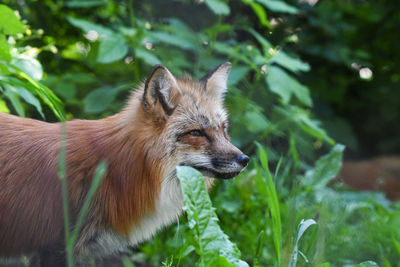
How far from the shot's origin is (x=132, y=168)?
286 centimetres

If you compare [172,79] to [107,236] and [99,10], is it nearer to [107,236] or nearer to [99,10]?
[107,236]

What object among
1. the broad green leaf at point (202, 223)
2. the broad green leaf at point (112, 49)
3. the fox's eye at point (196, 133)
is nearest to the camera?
the broad green leaf at point (202, 223)

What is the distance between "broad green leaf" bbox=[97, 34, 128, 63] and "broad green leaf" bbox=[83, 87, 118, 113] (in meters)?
0.52

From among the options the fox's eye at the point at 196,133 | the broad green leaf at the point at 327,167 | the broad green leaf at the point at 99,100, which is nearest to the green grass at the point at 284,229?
the broad green leaf at the point at 327,167

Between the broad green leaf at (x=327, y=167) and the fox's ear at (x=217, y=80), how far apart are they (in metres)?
1.35

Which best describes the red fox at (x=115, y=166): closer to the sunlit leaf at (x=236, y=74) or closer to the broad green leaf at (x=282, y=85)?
the broad green leaf at (x=282, y=85)

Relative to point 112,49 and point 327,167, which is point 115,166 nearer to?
point 112,49

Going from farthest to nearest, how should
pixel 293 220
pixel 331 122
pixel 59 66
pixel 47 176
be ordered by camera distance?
pixel 331 122, pixel 59 66, pixel 47 176, pixel 293 220

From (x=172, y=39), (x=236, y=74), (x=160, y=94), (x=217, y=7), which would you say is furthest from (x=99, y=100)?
(x=160, y=94)

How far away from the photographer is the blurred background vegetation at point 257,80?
129 inches

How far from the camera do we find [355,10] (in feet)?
24.5

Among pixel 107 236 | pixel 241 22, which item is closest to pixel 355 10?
pixel 241 22

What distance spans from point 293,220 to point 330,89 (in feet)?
16.6

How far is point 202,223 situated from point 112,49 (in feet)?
6.72
